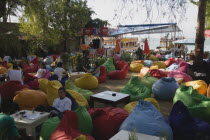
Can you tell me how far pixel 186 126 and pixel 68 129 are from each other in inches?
72.6

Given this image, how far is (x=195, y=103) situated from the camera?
4.60 metres

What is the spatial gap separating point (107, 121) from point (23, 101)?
2.49 metres

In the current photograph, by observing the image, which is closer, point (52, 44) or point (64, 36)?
point (52, 44)

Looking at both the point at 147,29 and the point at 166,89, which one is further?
the point at 147,29

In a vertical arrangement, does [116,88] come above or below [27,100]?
below

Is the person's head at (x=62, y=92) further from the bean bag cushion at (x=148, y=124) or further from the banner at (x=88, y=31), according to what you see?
the banner at (x=88, y=31)

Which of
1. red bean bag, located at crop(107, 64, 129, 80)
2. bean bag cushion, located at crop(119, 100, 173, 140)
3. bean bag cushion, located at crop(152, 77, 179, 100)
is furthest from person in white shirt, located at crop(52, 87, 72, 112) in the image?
red bean bag, located at crop(107, 64, 129, 80)

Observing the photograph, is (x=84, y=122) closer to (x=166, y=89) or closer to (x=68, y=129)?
(x=68, y=129)

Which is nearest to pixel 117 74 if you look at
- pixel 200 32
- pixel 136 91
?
pixel 136 91

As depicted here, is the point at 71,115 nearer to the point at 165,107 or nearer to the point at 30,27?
the point at 165,107

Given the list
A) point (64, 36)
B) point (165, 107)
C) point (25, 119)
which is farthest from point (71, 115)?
point (64, 36)

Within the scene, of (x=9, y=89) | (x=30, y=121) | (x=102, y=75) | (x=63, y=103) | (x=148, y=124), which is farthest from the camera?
(x=102, y=75)

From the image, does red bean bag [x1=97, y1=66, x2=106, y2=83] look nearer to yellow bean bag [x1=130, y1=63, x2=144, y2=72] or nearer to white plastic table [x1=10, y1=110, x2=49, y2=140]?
yellow bean bag [x1=130, y1=63, x2=144, y2=72]

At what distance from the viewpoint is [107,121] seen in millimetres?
3834
